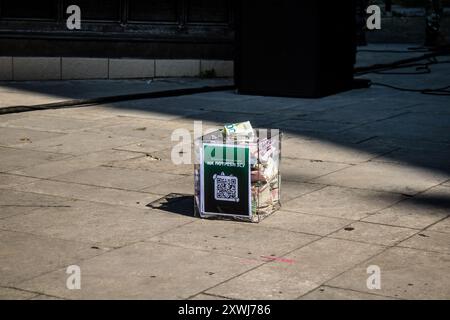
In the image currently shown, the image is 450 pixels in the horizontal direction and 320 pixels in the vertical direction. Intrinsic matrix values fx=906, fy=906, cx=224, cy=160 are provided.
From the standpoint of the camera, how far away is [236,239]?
22.4ft

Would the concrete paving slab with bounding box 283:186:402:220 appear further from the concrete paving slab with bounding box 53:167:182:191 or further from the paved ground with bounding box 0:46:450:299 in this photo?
the concrete paving slab with bounding box 53:167:182:191

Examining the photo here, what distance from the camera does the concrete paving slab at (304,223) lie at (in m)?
Answer: 7.09

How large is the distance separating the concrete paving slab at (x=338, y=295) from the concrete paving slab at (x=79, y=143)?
5.07 metres

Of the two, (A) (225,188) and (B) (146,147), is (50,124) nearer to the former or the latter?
(B) (146,147)

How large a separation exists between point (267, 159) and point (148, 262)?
5.32 ft

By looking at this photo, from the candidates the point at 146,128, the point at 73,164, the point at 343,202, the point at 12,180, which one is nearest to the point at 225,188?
the point at 343,202

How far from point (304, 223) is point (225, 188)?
0.70m

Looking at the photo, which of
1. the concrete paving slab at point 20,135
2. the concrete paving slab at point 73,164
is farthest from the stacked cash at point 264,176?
the concrete paving slab at point 20,135

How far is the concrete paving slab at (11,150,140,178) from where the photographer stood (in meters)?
9.09

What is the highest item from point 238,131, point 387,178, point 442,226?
point 238,131

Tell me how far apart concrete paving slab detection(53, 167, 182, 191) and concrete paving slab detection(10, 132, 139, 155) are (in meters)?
1.06

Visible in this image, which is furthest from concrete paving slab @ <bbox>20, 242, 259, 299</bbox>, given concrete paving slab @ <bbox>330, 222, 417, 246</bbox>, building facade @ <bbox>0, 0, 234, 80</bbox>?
building facade @ <bbox>0, 0, 234, 80</bbox>

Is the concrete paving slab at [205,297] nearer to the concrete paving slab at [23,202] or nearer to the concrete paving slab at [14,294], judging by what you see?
the concrete paving slab at [14,294]

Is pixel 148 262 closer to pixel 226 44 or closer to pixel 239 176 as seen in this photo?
pixel 239 176
